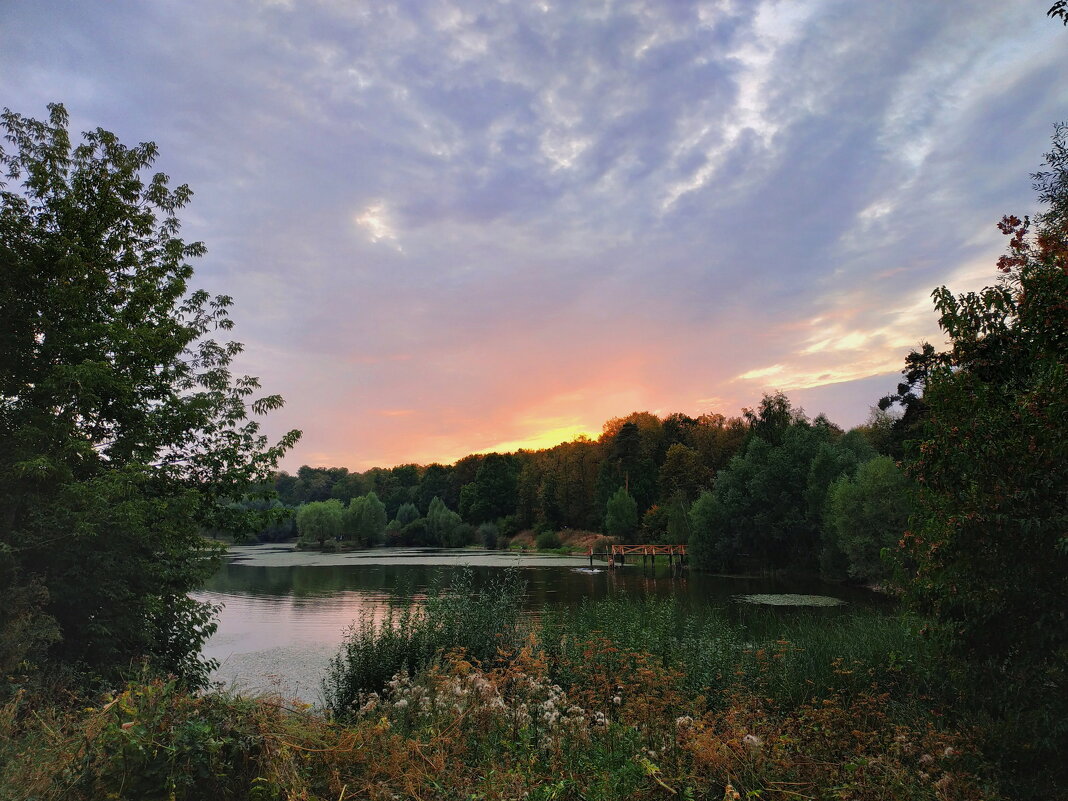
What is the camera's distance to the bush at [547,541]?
83.9 meters

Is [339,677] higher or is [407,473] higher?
[407,473]

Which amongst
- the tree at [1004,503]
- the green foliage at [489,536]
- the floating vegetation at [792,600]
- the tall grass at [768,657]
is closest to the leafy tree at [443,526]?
the green foliage at [489,536]

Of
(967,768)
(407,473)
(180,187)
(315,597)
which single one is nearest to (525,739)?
(967,768)

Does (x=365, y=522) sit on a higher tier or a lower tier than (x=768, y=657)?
higher

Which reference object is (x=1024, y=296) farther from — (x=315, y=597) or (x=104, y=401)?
(x=315, y=597)

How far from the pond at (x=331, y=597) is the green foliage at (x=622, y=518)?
17060 millimetres

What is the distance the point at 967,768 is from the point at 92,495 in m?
8.73

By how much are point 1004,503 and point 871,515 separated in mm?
32521

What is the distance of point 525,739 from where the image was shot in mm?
4590

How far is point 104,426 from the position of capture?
881cm

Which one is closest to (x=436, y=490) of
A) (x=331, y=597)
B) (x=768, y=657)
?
(x=331, y=597)

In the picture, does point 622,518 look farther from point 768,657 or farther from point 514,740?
point 514,740

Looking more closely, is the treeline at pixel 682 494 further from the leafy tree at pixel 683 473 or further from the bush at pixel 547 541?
the bush at pixel 547 541

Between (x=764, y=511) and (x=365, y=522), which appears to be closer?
(x=764, y=511)
